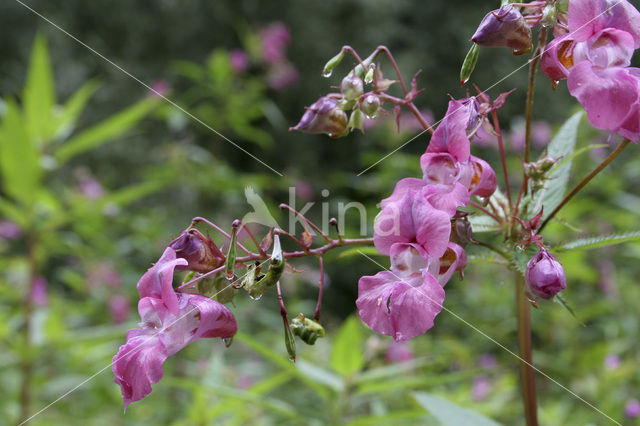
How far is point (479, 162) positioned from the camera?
555 mm

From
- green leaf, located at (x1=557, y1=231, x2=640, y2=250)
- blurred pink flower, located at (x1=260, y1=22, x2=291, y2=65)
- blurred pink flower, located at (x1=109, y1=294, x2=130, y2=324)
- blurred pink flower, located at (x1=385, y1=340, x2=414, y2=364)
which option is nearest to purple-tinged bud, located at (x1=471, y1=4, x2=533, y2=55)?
green leaf, located at (x1=557, y1=231, x2=640, y2=250)

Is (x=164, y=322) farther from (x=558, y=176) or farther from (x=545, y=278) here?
(x=558, y=176)

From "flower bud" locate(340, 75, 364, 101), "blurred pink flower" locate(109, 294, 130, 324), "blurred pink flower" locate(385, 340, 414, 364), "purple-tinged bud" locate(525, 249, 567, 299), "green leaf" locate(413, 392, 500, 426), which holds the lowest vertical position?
"blurred pink flower" locate(385, 340, 414, 364)

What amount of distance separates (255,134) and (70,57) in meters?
4.29

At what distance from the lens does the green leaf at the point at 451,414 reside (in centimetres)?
65

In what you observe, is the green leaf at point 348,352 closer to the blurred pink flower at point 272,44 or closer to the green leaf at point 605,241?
the green leaf at point 605,241

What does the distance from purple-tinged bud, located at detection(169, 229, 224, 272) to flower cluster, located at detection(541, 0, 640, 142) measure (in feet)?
1.33

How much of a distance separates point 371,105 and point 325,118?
0.19 feet

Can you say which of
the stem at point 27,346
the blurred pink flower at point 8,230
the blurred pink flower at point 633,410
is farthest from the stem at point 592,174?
the blurred pink flower at point 8,230

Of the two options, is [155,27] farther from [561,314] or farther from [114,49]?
[561,314]

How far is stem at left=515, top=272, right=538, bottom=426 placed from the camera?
582mm

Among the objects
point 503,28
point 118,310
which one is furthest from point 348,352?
point 118,310

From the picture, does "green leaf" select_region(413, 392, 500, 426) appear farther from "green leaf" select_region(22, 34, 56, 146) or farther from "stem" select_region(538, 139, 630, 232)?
"green leaf" select_region(22, 34, 56, 146)

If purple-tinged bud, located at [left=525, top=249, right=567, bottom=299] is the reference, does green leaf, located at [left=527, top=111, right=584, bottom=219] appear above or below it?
below
